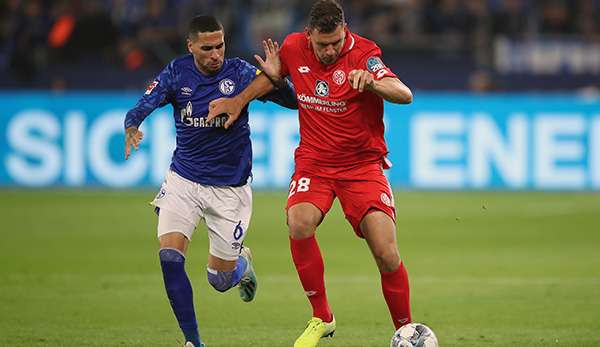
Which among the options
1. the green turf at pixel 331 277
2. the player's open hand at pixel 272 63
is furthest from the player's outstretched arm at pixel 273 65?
the green turf at pixel 331 277

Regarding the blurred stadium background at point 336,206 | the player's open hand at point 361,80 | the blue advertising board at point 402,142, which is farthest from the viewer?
the blue advertising board at point 402,142

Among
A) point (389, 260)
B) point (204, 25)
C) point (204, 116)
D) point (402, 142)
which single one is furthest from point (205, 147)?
point (402, 142)

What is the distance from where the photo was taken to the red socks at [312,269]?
7941 millimetres

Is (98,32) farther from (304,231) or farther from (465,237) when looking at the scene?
(304,231)

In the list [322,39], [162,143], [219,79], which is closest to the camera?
[322,39]

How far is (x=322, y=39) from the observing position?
→ 771cm

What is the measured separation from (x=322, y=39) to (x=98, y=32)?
1637 cm

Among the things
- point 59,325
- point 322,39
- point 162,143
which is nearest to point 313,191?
point 322,39

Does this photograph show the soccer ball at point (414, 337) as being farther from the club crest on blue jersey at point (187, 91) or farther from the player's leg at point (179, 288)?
the club crest on blue jersey at point (187, 91)

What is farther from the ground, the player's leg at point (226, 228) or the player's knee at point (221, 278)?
the player's leg at point (226, 228)

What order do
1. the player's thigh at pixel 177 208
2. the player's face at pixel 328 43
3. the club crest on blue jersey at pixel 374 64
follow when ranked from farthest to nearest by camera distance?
the player's thigh at pixel 177 208, the club crest on blue jersey at pixel 374 64, the player's face at pixel 328 43

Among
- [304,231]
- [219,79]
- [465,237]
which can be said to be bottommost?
[465,237]

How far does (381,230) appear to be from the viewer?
25.4 ft

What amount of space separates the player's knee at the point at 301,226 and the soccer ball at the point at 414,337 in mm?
897
